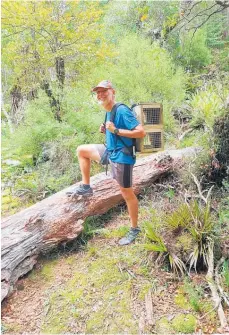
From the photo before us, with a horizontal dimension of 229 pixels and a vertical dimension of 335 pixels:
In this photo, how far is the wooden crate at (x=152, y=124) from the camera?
397 cm

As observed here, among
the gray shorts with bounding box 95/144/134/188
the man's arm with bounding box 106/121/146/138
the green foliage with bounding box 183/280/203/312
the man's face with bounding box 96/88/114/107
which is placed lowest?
the green foliage with bounding box 183/280/203/312

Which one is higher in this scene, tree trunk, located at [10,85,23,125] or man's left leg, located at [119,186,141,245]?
tree trunk, located at [10,85,23,125]

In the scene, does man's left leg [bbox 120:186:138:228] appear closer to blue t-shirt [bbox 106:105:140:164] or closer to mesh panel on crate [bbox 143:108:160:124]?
blue t-shirt [bbox 106:105:140:164]

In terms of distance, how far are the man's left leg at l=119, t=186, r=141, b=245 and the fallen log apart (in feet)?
1.84

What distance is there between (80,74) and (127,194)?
4.42 meters

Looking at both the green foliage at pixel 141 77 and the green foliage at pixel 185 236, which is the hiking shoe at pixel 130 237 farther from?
the green foliage at pixel 141 77

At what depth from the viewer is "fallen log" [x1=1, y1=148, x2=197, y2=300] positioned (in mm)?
3012

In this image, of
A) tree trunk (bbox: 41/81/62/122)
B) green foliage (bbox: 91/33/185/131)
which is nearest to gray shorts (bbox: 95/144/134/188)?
tree trunk (bbox: 41/81/62/122)

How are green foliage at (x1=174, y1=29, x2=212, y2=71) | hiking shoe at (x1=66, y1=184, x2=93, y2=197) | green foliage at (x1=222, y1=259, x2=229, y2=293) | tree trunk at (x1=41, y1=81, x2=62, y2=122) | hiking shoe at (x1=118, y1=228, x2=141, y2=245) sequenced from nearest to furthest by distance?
1. green foliage at (x1=222, y1=259, x2=229, y2=293)
2. hiking shoe at (x1=118, y1=228, x2=141, y2=245)
3. hiking shoe at (x1=66, y1=184, x2=93, y2=197)
4. tree trunk at (x1=41, y1=81, x2=62, y2=122)
5. green foliage at (x1=174, y1=29, x2=212, y2=71)

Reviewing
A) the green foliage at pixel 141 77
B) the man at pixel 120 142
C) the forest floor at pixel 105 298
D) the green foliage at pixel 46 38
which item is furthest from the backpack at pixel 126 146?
the green foliage at pixel 141 77

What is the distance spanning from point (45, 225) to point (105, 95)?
5.15ft

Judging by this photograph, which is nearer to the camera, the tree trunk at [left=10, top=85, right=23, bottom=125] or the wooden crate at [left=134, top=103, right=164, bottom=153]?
the wooden crate at [left=134, top=103, right=164, bottom=153]

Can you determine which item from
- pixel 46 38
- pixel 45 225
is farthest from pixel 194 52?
pixel 45 225

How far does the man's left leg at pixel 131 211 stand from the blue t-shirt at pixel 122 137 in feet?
Result: 1.18
